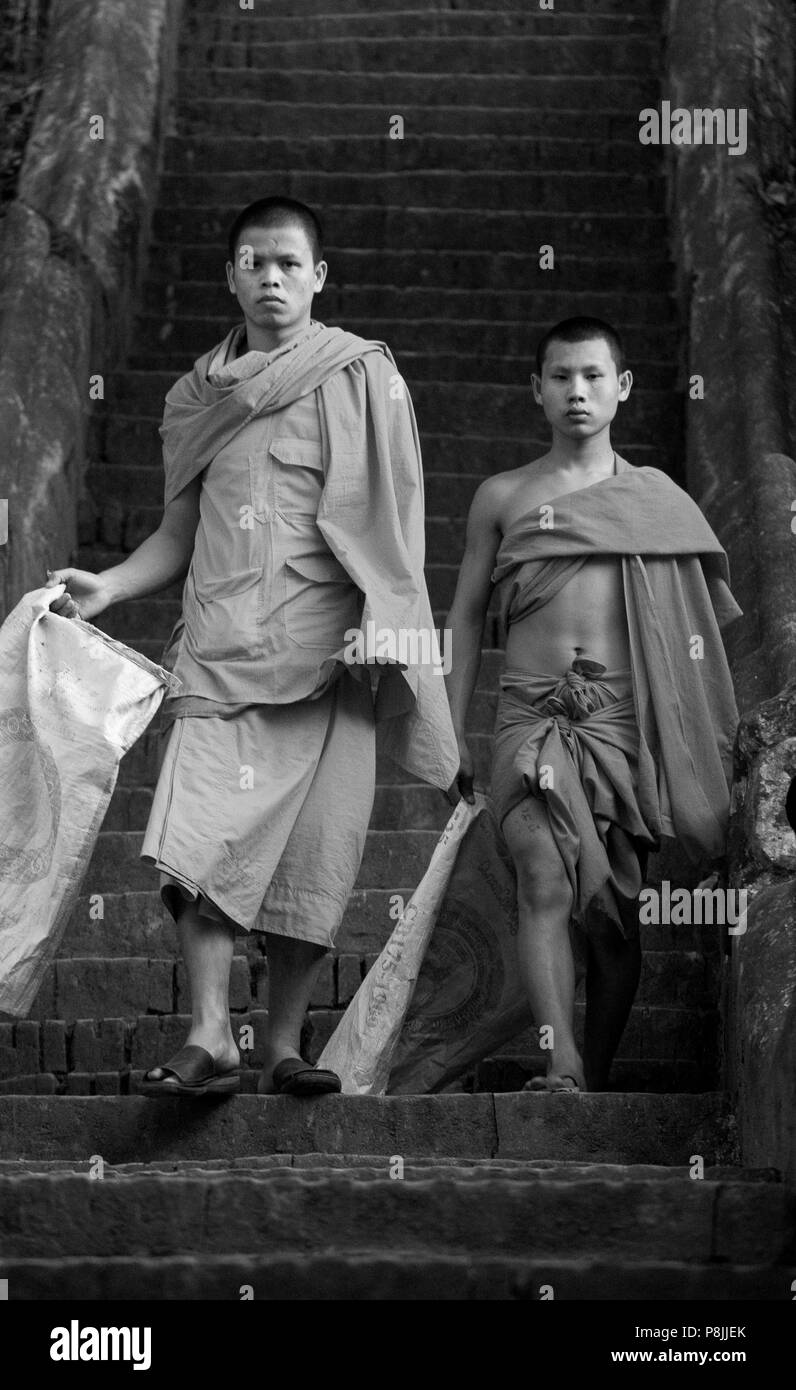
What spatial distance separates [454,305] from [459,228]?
2.02 feet

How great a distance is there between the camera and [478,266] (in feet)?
34.4

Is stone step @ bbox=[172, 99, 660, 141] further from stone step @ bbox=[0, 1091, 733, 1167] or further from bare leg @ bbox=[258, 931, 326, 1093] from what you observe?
stone step @ bbox=[0, 1091, 733, 1167]

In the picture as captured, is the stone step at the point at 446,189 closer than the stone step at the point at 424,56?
Yes

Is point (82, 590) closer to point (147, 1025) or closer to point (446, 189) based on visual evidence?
point (147, 1025)

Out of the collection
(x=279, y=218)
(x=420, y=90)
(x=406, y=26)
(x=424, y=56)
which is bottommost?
(x=279, y=218)

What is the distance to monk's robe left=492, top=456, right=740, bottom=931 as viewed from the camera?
6031mm

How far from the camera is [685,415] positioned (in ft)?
31.1

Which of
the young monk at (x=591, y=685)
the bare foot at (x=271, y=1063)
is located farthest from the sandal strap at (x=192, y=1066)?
the young monk at (x=591, y=685)

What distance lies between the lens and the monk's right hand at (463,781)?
632cm

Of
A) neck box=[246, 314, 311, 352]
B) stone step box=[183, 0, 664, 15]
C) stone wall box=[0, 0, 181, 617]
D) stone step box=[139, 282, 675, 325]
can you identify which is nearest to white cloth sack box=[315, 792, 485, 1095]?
neck box=[246, 314, 311, 352]

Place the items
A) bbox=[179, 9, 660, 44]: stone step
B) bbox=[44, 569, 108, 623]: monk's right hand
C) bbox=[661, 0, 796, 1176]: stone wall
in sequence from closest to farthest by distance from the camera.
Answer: bbox=[661, 0, 796, 1176]: stone wall, bbox=[44, 569, 108, 623]: monk's right hand, bbox=[179, 9, 660, 44]: stone step

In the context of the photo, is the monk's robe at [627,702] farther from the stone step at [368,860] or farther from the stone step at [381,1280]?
the stone step at [381,1280]

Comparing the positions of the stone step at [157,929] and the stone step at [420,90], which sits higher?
the stone step at [420,90]

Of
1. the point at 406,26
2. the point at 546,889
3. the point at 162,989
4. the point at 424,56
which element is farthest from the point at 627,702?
the point at 406,26
